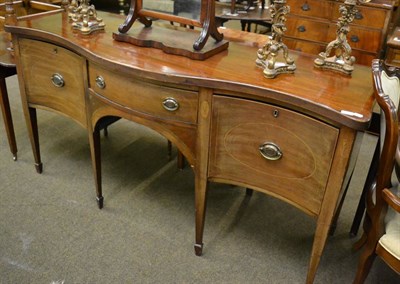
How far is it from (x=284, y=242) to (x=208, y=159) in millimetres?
666

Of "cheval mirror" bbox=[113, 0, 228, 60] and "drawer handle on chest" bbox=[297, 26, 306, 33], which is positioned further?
"drawer handle on chest" bbox=[297, 26, 306, 33]

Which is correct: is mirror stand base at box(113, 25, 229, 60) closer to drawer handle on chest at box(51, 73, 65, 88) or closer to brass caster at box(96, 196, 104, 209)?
drawer handle on chest at box(51, 73, 65, 88)

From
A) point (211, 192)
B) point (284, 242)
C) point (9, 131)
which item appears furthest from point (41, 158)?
point (284, 242)

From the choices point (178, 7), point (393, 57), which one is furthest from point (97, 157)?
point (393, 57)

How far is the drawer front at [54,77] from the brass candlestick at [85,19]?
137 millimetres

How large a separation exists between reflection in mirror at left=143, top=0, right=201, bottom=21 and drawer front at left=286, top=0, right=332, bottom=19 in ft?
5.51

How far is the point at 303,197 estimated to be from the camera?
4.25 ft

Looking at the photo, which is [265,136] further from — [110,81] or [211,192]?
[211,192]

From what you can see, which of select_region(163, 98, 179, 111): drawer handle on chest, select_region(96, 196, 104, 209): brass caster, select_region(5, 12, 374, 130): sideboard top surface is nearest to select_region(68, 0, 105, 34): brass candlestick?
select_region(5, 12, 374, 130): sideboard top surface

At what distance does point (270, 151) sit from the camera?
1276 millimetres

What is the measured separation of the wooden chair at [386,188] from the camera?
108 cm

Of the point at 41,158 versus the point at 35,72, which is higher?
the point at 35,72

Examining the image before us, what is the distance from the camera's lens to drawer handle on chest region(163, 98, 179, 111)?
1.38 metres

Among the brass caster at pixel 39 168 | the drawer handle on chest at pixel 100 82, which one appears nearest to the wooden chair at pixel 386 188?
the drawer handle on chest at pixel 100 82
